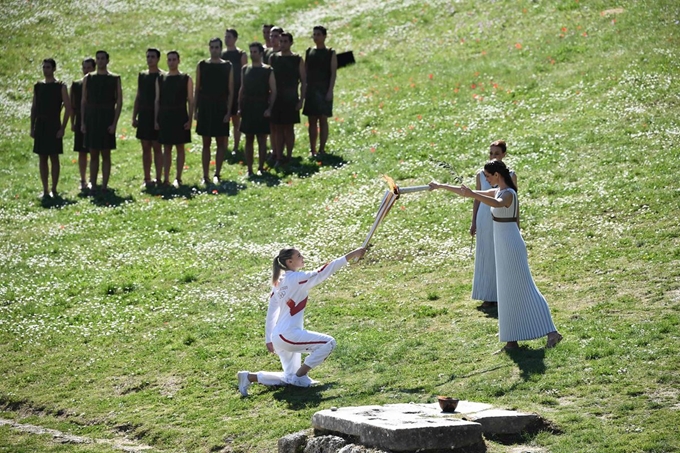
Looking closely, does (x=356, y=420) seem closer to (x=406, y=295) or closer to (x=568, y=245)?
(x=406, y=295)

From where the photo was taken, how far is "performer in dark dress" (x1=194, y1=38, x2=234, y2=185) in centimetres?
2245

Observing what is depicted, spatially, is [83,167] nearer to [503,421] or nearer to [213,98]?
[213,98]

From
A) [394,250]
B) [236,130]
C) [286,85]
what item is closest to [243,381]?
[394,250]

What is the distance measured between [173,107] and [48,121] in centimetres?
315

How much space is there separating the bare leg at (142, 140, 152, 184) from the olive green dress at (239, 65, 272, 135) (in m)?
2.28

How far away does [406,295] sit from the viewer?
50.9ft

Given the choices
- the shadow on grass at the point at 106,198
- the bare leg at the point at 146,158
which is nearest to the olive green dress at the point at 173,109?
the bare leg at the point at 146,158

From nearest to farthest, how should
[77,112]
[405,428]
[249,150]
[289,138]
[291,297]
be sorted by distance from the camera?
[405,428] < [291,297] < [249,150] < [289,138] < [77,112]

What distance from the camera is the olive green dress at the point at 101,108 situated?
22734 mm

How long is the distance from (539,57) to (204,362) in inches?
596

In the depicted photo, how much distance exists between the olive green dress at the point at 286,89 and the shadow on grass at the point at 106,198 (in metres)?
3.83

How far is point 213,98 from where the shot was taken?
74.4 feet

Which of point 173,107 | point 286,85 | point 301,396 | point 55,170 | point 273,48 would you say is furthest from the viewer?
point 273,48

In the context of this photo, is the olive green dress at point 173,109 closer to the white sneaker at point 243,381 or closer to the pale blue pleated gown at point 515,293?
the white sneaker at point 243,381
